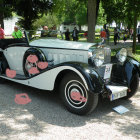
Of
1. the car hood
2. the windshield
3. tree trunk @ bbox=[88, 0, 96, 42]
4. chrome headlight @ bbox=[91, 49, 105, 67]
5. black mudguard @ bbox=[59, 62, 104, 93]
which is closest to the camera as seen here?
black mudguard @ bbox=[59, 62, 104, 93]

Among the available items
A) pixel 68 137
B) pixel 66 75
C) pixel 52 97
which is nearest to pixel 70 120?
pixel 68 137

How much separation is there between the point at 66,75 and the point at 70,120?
0.89 metres

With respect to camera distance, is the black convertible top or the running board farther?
the black convertible top

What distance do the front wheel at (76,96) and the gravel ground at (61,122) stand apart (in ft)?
0.53

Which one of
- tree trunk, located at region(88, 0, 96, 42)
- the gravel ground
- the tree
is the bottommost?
the gravel ground

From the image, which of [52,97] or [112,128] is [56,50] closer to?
[52,97]

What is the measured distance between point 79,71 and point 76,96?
1.74ft

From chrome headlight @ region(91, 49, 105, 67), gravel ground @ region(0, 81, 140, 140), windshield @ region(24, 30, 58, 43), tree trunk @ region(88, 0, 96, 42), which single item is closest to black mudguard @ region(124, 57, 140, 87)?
gravel ground @ region(0, 81, 140, 140)

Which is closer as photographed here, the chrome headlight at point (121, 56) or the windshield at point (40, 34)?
the chrome headlight at point (121, 56)

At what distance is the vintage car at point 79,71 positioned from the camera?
3.62 m

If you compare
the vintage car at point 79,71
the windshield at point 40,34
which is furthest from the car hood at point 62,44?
Result: the windshield at point 40,34

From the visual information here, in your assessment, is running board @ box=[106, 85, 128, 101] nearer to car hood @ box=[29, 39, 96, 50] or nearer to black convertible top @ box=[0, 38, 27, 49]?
car hood @ box=[29, 39, 96, 50]

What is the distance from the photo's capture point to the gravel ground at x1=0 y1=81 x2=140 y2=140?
310cm

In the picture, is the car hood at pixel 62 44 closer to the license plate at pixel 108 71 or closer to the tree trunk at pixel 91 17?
the license plate at pixel 108 71
